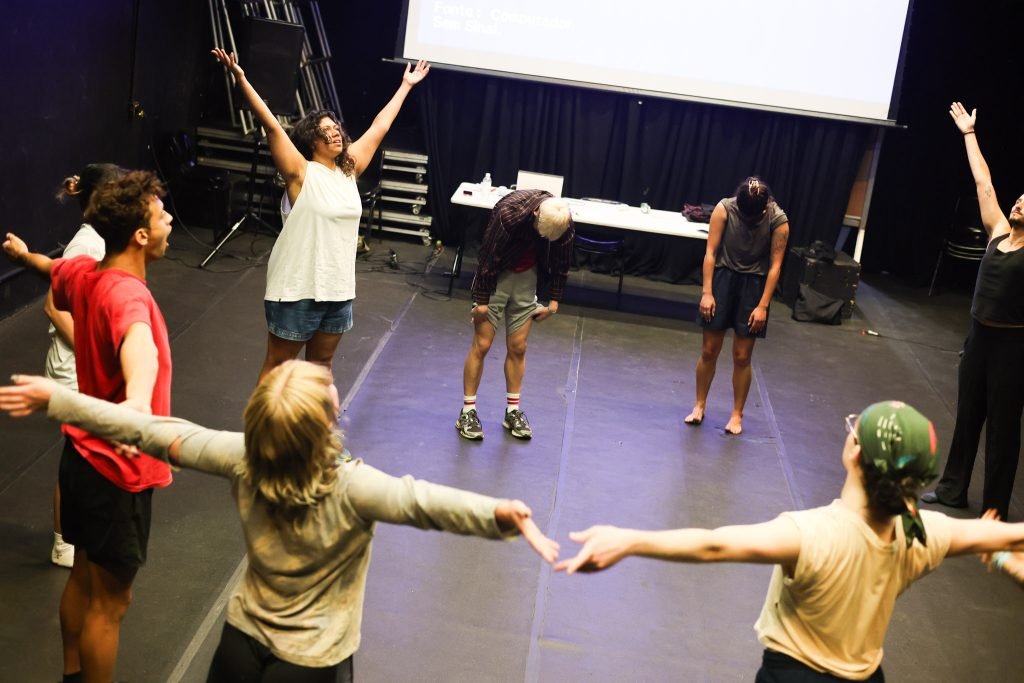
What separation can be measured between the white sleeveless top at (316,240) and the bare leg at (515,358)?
3.75 feet

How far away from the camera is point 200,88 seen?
892 centimetres

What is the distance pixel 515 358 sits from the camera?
17.1 feet

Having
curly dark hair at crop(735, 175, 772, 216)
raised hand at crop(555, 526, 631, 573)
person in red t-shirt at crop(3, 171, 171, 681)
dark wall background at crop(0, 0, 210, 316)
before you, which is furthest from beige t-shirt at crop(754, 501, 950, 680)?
dark wall background at crop(0, 0, 210, 316)

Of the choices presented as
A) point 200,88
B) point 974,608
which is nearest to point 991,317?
point 974,608

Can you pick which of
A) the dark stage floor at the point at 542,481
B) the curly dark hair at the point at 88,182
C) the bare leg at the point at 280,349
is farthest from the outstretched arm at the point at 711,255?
the curly dark hair at the point at 88,182

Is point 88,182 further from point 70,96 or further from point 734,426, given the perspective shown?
point 70,96

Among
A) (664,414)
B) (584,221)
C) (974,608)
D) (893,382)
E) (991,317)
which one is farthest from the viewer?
(584,221)

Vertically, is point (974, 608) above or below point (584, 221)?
below

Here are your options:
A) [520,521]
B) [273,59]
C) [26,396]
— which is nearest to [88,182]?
[26,396]

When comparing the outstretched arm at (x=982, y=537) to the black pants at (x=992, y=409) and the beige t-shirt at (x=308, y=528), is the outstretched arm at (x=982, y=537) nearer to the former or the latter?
the beige t-shirt at (x=308, y=528)

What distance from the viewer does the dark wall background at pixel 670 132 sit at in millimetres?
8680

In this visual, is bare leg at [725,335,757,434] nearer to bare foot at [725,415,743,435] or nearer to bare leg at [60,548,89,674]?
bare foot at [725,415,743,435]

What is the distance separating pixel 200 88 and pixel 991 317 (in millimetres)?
6776

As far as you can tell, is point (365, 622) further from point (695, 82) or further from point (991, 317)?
point (695, 82)
